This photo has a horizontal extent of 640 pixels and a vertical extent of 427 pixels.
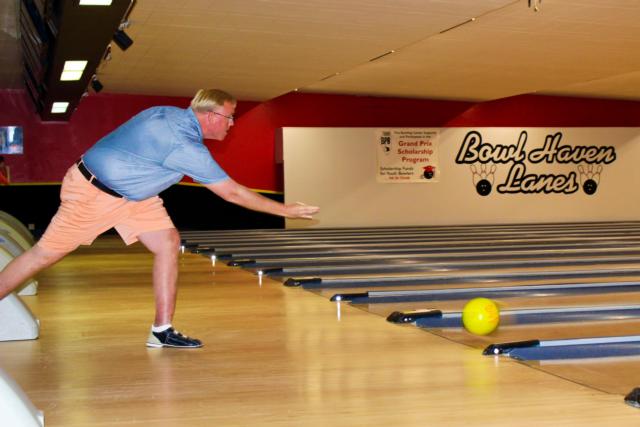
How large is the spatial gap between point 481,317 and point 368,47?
6.39 meters

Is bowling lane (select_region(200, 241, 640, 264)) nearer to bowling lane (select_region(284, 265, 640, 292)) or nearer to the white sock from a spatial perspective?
bowling lane (select_region(284, 265, 640, 292))

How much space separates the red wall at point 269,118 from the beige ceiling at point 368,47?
582 mm

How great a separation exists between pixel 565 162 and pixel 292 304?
11.9 meters

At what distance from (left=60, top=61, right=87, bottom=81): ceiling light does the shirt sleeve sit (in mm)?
5319

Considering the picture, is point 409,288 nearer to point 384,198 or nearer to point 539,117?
point 384,198

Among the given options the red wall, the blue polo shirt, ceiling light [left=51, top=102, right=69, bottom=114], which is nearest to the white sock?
the blue polo shirt

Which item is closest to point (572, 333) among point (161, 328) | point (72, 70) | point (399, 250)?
point (161, 328)

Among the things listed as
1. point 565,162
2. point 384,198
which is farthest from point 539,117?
point 384,198

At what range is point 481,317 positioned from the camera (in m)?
3.96

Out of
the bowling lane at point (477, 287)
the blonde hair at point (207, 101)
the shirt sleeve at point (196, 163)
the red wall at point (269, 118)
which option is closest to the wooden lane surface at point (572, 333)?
the bowling lane at point (477, 287)

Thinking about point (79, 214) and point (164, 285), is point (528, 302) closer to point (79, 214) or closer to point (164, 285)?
point (164, 285)

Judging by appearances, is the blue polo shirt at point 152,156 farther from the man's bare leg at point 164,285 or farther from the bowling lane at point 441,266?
the bowling lane at point 441,266

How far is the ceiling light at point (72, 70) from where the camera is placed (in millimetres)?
8453

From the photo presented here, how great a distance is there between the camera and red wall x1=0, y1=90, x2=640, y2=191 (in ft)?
45.9
